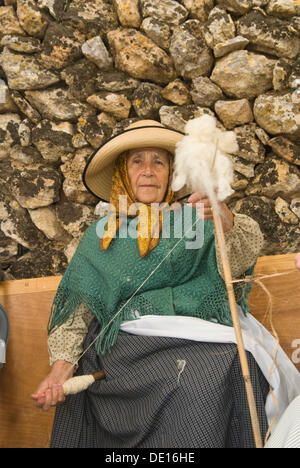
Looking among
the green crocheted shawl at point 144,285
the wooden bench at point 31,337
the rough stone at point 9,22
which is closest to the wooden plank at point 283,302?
the wooden bench at point 31,337

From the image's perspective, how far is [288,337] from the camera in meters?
1.49

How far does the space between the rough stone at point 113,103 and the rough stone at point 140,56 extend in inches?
5.1

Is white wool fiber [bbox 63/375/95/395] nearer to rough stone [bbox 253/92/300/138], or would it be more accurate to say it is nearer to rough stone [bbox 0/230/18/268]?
rough stone [bbox 0/230/18/268]

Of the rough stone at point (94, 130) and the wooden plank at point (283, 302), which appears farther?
the rough stone at point (94, 130)

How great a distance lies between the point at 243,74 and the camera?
1.85 meters

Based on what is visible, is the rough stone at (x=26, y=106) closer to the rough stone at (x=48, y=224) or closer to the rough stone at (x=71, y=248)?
the rough stone at (x=48, y=224)

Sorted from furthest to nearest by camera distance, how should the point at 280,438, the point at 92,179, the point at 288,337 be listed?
the point at 92,179
the point at 288,337
the point at 280,438

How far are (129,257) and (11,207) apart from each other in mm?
1072

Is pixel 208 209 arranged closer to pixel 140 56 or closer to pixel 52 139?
pixel 140 56

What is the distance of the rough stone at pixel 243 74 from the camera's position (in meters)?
1.82

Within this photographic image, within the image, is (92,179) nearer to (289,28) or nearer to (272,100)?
(272,100)

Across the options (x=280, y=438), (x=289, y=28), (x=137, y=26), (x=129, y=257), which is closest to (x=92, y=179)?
(x=129, y=257)

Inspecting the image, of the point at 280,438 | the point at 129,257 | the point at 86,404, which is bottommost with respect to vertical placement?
the point at 86,404

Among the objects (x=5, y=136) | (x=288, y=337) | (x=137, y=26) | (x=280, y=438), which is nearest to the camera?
(x=280, y=438)
